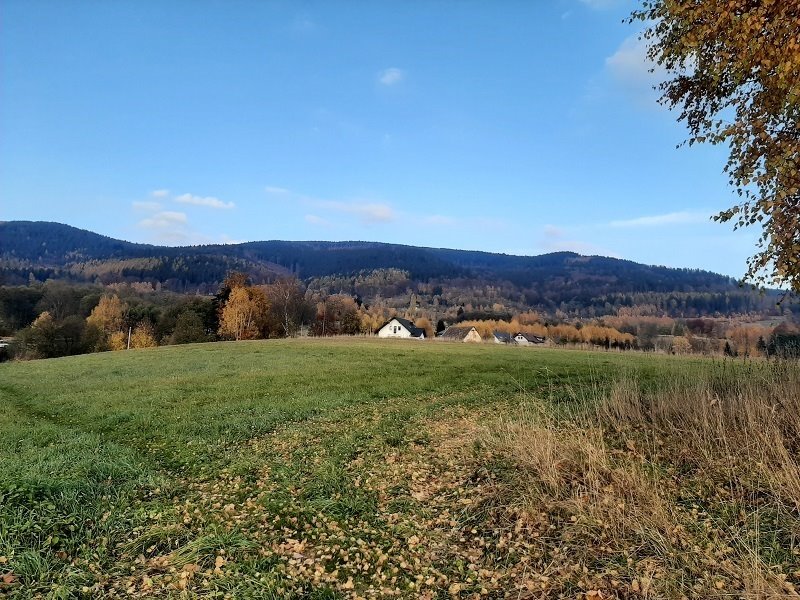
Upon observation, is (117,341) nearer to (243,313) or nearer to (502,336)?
(243,313)

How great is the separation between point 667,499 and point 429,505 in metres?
3.11

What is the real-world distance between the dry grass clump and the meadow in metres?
0.02

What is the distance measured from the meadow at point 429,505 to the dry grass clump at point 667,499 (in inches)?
1.0

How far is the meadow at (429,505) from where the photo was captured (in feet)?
16.2

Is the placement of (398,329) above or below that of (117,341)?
above

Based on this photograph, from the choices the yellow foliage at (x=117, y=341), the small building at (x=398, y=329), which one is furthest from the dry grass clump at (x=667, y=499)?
the small building at (x=398, y=329)

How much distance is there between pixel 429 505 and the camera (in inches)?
272

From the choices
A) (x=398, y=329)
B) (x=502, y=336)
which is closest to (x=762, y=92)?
(x=398, y=329)

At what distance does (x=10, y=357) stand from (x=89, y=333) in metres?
9.40

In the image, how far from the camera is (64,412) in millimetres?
14742

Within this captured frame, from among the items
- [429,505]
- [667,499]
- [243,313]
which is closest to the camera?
[667,499]

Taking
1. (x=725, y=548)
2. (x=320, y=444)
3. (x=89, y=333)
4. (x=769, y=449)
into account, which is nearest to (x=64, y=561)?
(x=320, y=444)

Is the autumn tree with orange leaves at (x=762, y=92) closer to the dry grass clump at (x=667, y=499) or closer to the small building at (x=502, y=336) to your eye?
the dry grass clump at (x=667, y=499)

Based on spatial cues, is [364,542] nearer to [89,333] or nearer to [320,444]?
[320,444]
